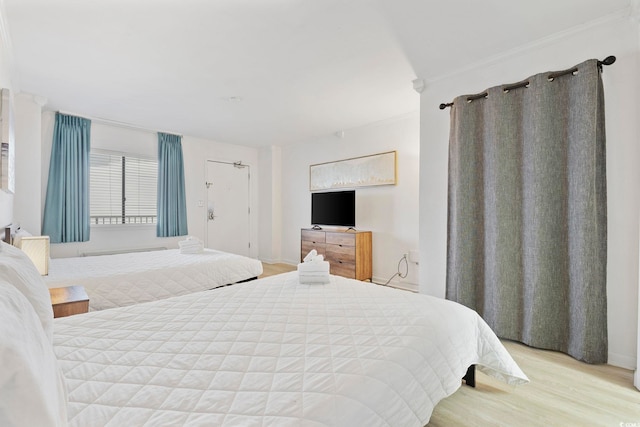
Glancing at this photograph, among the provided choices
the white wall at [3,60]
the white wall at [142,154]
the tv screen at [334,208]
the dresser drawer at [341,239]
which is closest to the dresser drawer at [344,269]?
the dresser drawer at [341,239]

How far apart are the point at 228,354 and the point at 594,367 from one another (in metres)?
2.44

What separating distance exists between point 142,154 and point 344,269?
3690 mm

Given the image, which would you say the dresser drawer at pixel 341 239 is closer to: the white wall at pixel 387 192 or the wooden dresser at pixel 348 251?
the wooden dresser at pixel 348 251

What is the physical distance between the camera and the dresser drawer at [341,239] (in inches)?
172

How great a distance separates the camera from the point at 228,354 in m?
1.16

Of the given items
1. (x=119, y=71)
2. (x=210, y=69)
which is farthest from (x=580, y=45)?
(x=119, y=71)

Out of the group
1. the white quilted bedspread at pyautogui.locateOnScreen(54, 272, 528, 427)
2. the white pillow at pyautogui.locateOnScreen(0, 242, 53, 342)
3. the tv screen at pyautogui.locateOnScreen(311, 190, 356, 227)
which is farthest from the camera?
the tv screen at pyautogui.locateOnScreen(311, 190, 356, 227)

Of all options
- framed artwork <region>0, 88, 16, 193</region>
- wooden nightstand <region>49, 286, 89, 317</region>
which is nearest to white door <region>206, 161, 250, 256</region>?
framed artwork <region>0, 88, 16, 193</region>

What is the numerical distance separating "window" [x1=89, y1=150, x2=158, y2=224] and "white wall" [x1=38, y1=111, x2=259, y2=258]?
4.9 inches

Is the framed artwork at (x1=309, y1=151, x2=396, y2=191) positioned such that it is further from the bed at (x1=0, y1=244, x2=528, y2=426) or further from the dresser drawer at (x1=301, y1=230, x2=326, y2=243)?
the bed at (x1=0, y1=244, x2=528, y2=426)

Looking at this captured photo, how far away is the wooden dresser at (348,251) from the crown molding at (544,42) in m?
2.28

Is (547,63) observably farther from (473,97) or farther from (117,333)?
(117,333)

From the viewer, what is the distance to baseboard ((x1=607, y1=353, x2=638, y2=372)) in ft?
6.54

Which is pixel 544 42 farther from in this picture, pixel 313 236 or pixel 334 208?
pixel 313 236
